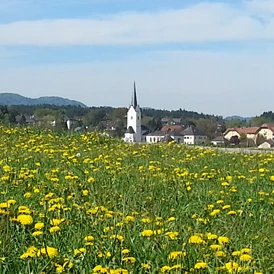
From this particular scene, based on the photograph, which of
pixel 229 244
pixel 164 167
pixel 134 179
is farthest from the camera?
pixel 164 167

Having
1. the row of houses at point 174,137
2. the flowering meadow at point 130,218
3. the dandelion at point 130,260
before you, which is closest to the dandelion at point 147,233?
the flowering meadow at point 130,218

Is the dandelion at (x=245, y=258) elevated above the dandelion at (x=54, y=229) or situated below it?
below

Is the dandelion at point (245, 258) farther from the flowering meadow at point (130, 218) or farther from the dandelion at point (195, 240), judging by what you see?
the dandelion at point (195, 240)

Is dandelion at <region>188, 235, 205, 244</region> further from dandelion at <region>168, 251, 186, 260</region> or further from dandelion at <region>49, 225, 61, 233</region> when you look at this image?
dandelion at <region>49, 225, 61, 233</region>

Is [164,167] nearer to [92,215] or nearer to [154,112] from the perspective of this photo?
[92,215]

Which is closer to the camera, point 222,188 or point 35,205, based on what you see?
point 35,205

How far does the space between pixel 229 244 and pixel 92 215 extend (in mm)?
1060

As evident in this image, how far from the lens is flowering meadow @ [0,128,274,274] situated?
3238 millimetres

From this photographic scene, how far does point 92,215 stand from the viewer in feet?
13.7

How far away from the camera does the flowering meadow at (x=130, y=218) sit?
3238mm

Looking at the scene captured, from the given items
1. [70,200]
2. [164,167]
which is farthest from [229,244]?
[164,167]

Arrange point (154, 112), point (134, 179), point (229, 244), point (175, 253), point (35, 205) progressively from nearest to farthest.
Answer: point (175, 253), point (229, 244), point (35, 205), point (134, 179), point (154, 112)

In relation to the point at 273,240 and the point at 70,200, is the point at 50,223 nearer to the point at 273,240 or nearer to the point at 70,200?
the point at 70,200

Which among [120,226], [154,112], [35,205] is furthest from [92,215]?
[154,112]
